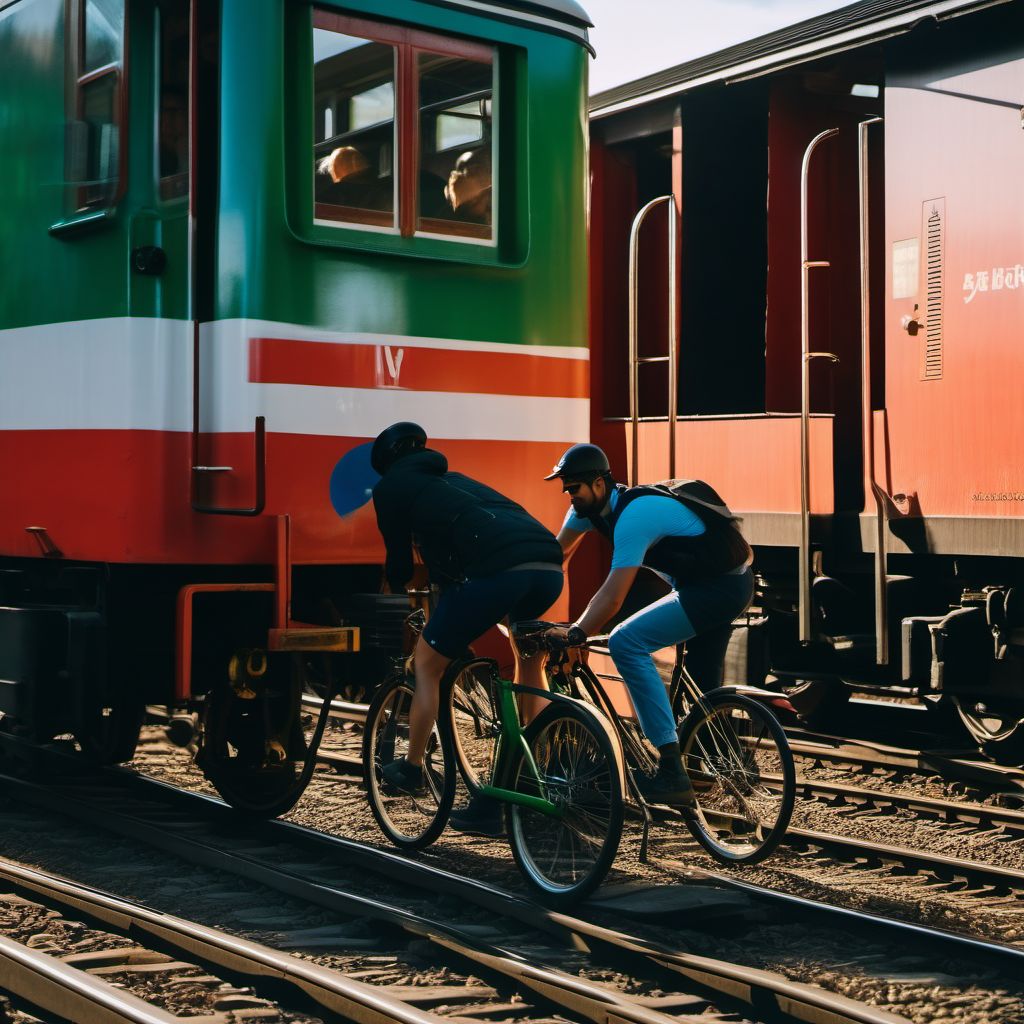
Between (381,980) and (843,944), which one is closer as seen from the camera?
(381,980)

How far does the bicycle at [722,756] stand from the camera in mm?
5781

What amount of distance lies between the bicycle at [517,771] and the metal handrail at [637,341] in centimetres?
295

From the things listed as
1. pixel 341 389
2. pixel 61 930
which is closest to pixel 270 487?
pixel 341 389

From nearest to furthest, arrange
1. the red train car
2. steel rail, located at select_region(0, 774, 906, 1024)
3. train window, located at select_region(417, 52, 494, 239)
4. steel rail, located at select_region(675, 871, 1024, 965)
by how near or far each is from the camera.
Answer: steel rail, located at select_region(0, 774, 906, 1024) → steel rail, located at select_region(675, 871, 1024, 965) → train window, located at select_region(417, 52, 494, 239) → the red train car

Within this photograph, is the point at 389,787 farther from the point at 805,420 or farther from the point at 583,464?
the point at 805,420

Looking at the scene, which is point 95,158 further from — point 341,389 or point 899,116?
point 899,116

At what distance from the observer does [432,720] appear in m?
6.04

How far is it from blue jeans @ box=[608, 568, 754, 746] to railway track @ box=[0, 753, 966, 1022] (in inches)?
33.4

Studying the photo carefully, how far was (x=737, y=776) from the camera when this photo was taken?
592 centimetres

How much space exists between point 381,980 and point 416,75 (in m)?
3.74

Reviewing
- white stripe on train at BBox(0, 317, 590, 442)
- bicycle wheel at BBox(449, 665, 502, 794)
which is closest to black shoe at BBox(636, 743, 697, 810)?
bicycle wheel at BBox(449, 665, 502, 794)

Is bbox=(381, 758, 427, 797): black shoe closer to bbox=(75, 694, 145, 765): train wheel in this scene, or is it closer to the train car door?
the train car door

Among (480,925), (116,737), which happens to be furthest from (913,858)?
(116,737)

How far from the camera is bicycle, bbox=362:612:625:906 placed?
5395 mm
